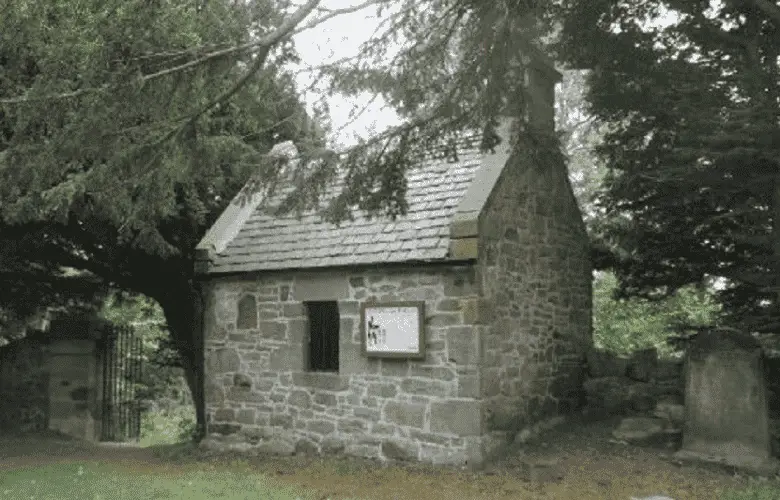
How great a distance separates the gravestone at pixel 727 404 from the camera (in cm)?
823

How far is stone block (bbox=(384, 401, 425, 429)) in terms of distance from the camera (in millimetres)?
8844

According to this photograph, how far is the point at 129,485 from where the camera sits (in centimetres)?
829

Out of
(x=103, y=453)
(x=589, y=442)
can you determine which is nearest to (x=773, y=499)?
(x=589, y=442)

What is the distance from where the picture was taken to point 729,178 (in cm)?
829

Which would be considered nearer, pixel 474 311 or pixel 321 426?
pixel 474 311

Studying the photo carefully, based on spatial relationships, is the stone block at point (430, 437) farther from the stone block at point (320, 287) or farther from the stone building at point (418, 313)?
the stone block at point (320, 287)

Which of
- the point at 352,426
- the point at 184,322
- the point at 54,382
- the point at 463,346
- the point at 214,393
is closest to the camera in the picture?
the point at 463,346

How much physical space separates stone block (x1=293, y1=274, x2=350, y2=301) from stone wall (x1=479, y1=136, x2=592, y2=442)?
2.07 m

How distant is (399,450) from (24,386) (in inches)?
285

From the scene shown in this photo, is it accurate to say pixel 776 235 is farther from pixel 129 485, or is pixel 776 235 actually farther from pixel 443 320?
pixel 129 485

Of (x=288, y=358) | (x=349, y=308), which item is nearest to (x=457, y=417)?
(x=349, y=308)

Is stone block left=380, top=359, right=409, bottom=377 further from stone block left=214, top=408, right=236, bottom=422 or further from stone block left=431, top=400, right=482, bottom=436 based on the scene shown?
stone block left=214, top=408, right=236, bottom=422

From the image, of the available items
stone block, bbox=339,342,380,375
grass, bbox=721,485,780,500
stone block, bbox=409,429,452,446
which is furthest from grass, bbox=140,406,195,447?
grass, bbox=721,485,780,500

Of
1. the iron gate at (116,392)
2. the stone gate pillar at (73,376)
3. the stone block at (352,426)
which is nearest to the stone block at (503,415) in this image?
the stone block at (352,426)
